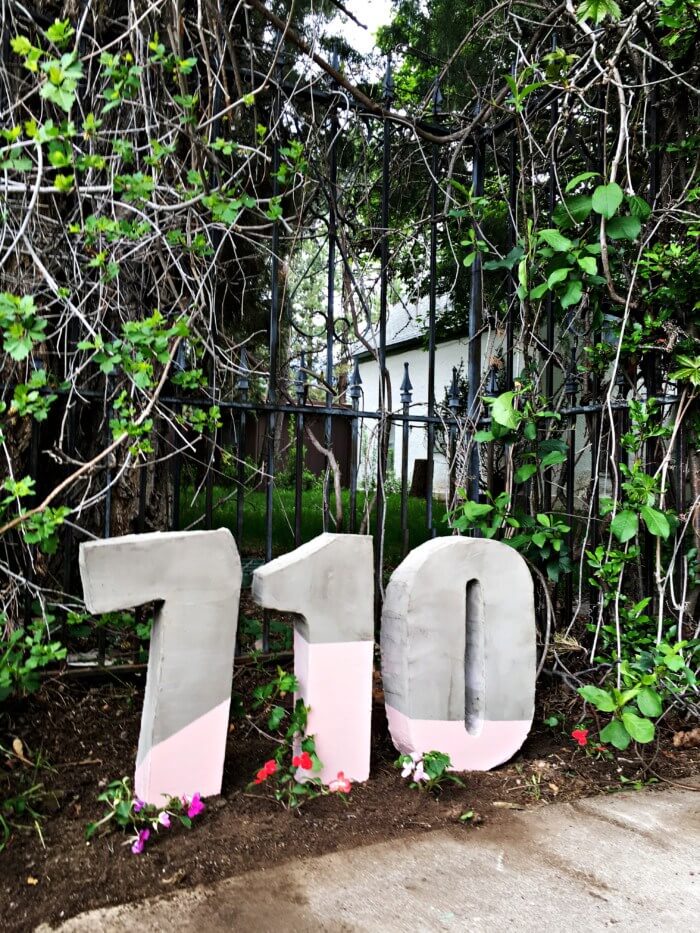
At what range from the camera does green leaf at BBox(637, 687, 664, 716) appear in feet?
7.46

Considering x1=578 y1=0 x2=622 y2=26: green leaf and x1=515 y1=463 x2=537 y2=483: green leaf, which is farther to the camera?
x1=515 y1=463 x2=537 y2=483: green leaf

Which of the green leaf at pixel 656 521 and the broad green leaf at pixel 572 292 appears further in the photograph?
the broad green leaf at pixel 572 292

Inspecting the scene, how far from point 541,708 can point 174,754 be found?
1.61 m

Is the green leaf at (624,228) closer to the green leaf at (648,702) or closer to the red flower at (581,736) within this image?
the green leaf at (648,702)

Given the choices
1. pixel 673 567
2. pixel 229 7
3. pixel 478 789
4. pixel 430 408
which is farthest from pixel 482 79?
pixel 478 789

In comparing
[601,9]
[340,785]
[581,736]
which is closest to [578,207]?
[601,9]

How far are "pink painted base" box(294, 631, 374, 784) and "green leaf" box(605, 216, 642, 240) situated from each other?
1823 mm

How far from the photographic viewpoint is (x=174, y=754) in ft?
6.77

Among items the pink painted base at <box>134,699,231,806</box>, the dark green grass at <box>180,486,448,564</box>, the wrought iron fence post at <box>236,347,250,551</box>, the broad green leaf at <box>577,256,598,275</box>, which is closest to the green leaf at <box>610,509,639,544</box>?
the broad green leaf at <box>577,256,598,275</box>

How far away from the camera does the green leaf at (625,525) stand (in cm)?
261

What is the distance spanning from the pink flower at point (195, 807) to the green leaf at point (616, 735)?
135 cm

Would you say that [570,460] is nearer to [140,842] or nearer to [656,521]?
[656,521]

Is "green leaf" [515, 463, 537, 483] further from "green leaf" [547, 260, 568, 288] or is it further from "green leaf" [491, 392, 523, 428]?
"green leaf" [547, 260, 568, 288]

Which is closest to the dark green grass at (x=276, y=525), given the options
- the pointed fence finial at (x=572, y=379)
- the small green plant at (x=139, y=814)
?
the pointed fence finial at (x=572, y=379)
